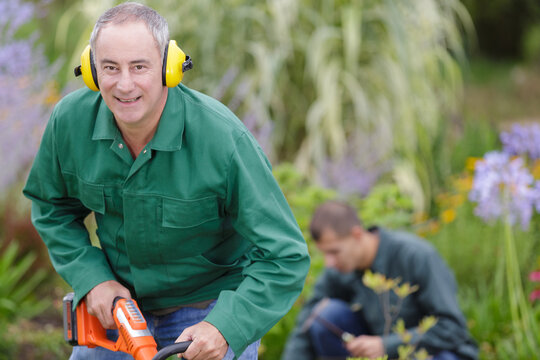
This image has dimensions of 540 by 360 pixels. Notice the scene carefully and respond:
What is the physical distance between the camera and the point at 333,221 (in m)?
3.27

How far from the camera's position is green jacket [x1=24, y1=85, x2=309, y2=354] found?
1.77 metres

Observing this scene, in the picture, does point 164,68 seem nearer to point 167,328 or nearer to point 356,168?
point 167,328

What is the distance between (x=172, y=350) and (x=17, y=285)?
2717 mm

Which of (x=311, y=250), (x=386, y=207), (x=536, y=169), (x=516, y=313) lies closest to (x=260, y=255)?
(x=516, y=313)

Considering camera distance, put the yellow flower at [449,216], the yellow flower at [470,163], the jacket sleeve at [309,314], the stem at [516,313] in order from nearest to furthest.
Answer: the stem at [516,313] < the jacket sleeve at [309,314] < the yellow flower at [449,216] < the yellow flower at [470,163]

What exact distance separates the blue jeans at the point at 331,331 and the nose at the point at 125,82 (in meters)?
2.07

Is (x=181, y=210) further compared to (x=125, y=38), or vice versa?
(x=181, y=210)

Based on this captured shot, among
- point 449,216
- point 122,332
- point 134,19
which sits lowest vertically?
point 449,216

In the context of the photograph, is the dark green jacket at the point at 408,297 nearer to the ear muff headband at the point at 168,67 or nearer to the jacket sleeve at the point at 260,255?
the jacket sleeve at the point at 260,255

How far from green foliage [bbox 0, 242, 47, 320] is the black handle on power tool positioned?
2315mm

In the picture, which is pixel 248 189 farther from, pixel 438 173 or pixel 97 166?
pixel 438 173

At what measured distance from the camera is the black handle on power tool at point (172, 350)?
65.8 inches

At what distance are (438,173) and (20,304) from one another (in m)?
3.35

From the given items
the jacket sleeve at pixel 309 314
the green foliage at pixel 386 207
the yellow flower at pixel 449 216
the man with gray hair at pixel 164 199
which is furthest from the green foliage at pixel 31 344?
the yellow flower at pixel 449 216
